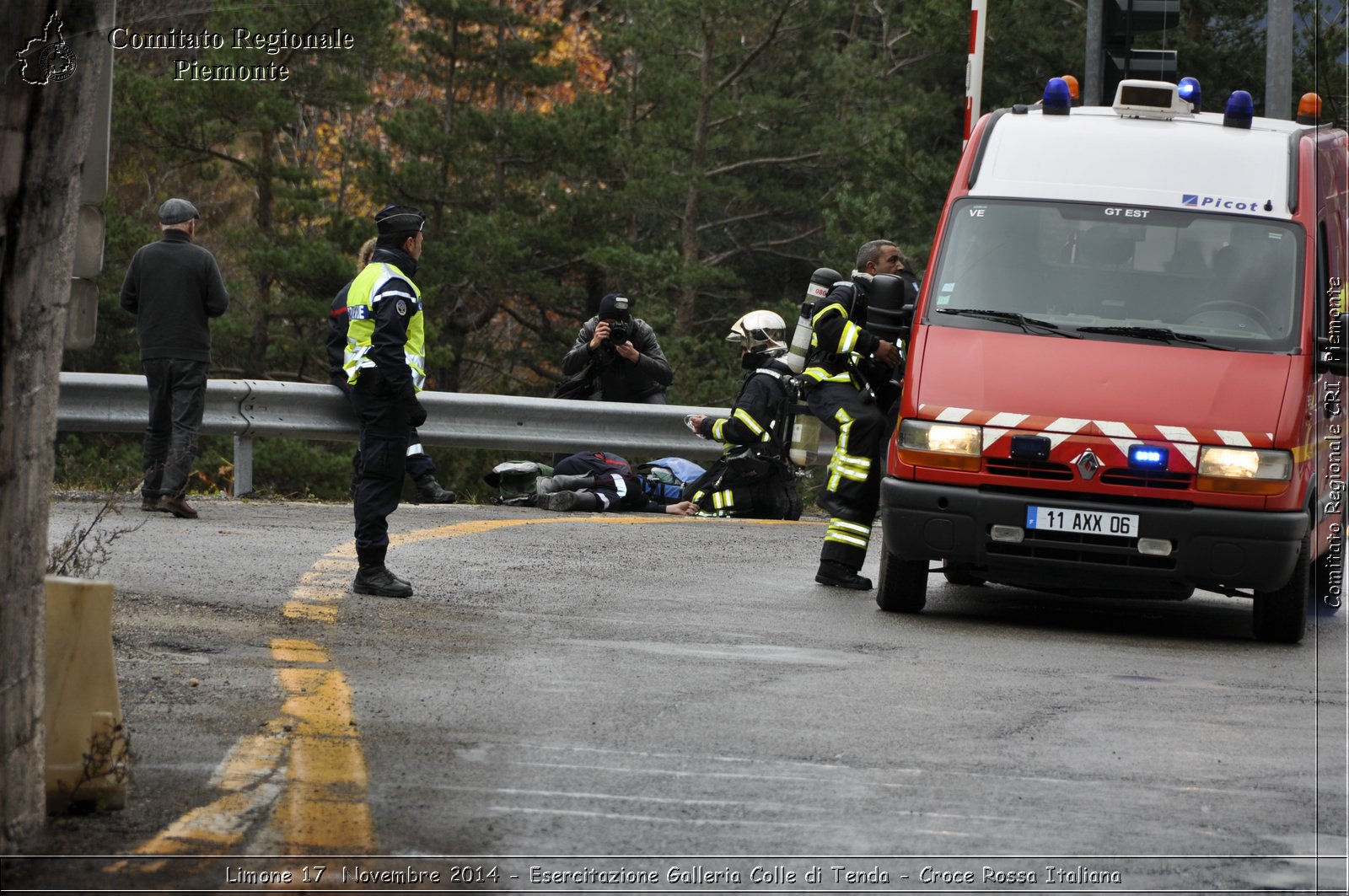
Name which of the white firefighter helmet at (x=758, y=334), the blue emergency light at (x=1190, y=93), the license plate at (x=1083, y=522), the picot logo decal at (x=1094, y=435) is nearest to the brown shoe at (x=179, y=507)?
the white firefighter helmet at (x=758, y=334)

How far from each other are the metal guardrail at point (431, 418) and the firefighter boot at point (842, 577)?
14.2 ft

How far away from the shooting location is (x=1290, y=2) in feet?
53.4

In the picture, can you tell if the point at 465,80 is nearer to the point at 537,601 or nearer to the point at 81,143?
the point at 537,601

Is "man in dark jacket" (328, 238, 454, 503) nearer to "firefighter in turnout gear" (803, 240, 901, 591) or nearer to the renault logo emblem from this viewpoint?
"firefighter in turnout gear" (803, 240, 901, 591)

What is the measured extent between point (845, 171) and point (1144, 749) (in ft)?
98.7

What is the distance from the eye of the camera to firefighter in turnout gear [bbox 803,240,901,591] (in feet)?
32.9

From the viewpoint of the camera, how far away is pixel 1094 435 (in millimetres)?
8562

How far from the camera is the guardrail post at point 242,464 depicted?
13.8 meters

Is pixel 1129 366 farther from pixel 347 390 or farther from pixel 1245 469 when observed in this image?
pixel 347 390

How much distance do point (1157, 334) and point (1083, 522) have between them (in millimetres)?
1014

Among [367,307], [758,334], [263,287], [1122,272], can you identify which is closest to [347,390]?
[758,334]

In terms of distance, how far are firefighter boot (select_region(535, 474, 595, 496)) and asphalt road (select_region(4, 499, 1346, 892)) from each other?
3562 millimetres

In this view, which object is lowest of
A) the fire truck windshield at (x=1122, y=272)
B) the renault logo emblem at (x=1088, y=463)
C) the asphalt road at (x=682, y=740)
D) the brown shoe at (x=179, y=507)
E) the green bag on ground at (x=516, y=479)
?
the asphalt road at (x=682, y=740)

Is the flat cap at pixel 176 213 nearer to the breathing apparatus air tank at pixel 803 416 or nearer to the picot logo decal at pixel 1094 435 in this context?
the breathing apparatus air tank at pixel 803 416
